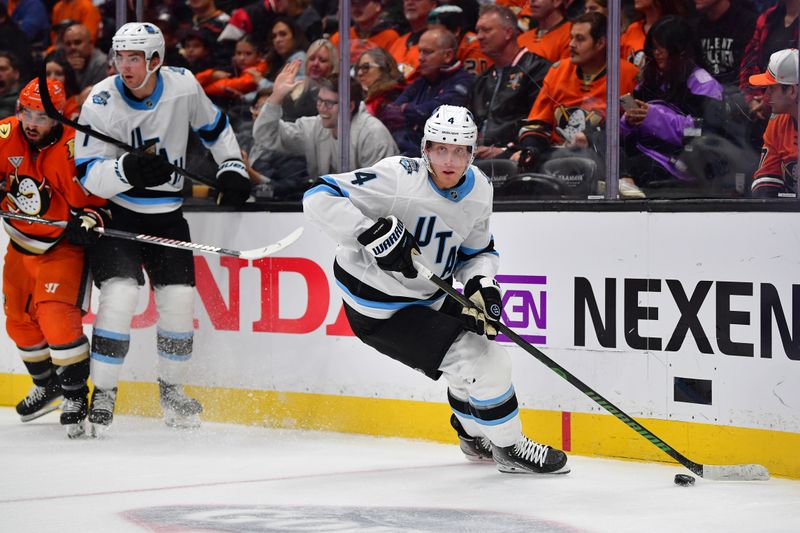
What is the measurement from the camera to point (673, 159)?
3.93 m

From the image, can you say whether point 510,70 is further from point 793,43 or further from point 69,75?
point 69,75

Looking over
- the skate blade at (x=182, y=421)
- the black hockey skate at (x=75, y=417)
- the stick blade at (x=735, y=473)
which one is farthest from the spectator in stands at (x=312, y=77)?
the stick blade at (x=735, y=473)

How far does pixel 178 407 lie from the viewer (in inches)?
181

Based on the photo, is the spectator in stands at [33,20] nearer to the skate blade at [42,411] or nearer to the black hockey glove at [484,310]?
the skate blade at [42,411]

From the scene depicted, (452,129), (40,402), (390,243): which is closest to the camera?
(390,243)

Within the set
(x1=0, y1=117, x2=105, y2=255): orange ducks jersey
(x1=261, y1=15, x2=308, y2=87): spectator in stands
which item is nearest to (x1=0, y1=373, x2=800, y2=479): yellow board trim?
(x1=0, y1=117, x2=105, y2=255): orange ducks jersey

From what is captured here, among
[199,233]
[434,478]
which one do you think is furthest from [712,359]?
[199,233]

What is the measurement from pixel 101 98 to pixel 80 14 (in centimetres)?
102

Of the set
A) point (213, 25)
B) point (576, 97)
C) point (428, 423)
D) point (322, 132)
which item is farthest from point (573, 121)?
point (213, 25)

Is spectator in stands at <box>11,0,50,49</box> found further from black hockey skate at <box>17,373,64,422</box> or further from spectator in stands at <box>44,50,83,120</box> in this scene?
black hockey skate at <box>17,373,64,422</box>

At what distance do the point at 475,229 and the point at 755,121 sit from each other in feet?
3.06

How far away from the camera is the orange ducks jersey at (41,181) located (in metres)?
4.55

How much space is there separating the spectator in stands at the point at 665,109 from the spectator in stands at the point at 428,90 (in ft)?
2.17

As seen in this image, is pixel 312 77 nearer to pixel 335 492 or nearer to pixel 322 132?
pixel 322 132
